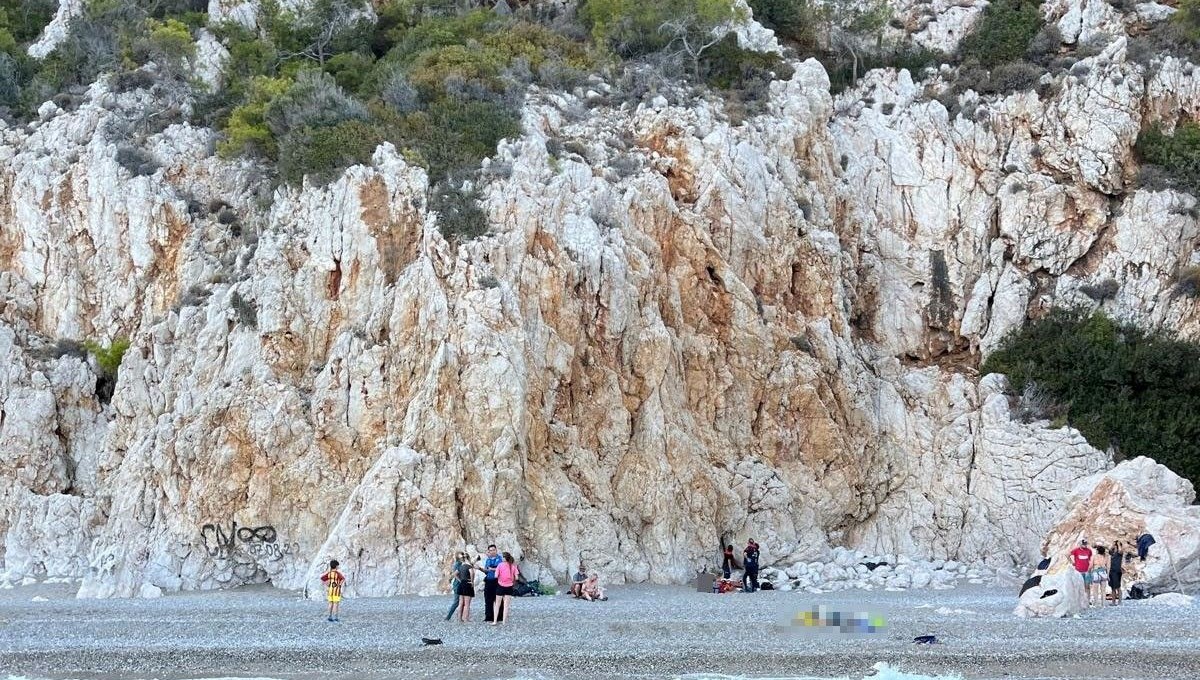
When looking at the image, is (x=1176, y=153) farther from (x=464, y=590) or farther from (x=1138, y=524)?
(x=464, y=590)

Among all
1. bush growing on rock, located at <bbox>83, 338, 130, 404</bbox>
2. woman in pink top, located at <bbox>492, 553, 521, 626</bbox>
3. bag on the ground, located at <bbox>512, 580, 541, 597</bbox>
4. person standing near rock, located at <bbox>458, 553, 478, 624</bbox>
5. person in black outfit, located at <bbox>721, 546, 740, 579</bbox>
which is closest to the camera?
woman in pink top, located at <bbox>492, 553, 521, 626</bbox>

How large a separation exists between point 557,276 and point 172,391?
9974mm

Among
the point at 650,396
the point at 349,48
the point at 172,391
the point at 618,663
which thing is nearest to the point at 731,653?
the point at 618,663

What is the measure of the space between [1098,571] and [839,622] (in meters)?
6.54

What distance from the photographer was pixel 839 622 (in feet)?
61.0

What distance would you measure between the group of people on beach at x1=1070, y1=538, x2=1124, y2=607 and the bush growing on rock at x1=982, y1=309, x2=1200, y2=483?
8968 mm

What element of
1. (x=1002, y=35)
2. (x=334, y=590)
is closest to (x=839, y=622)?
(x=334, y=590)

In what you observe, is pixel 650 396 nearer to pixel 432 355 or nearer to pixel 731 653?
pixel 432 355

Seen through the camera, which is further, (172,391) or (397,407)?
(172,391)

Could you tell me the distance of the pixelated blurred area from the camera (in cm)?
1823

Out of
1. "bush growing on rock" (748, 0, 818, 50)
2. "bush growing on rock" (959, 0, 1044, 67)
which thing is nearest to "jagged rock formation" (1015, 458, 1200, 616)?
"bush growing on rock" (959, 0, 1044, 67)

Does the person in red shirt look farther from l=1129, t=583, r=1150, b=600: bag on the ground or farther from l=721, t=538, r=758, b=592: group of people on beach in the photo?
l=721, t=538, r=758, b=592: group of people on beach

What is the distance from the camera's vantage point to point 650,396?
93.7 feet

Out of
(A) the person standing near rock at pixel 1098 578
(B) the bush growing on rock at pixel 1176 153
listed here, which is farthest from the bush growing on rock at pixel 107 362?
(B) the bush growing on rock at pixel 1176 153
